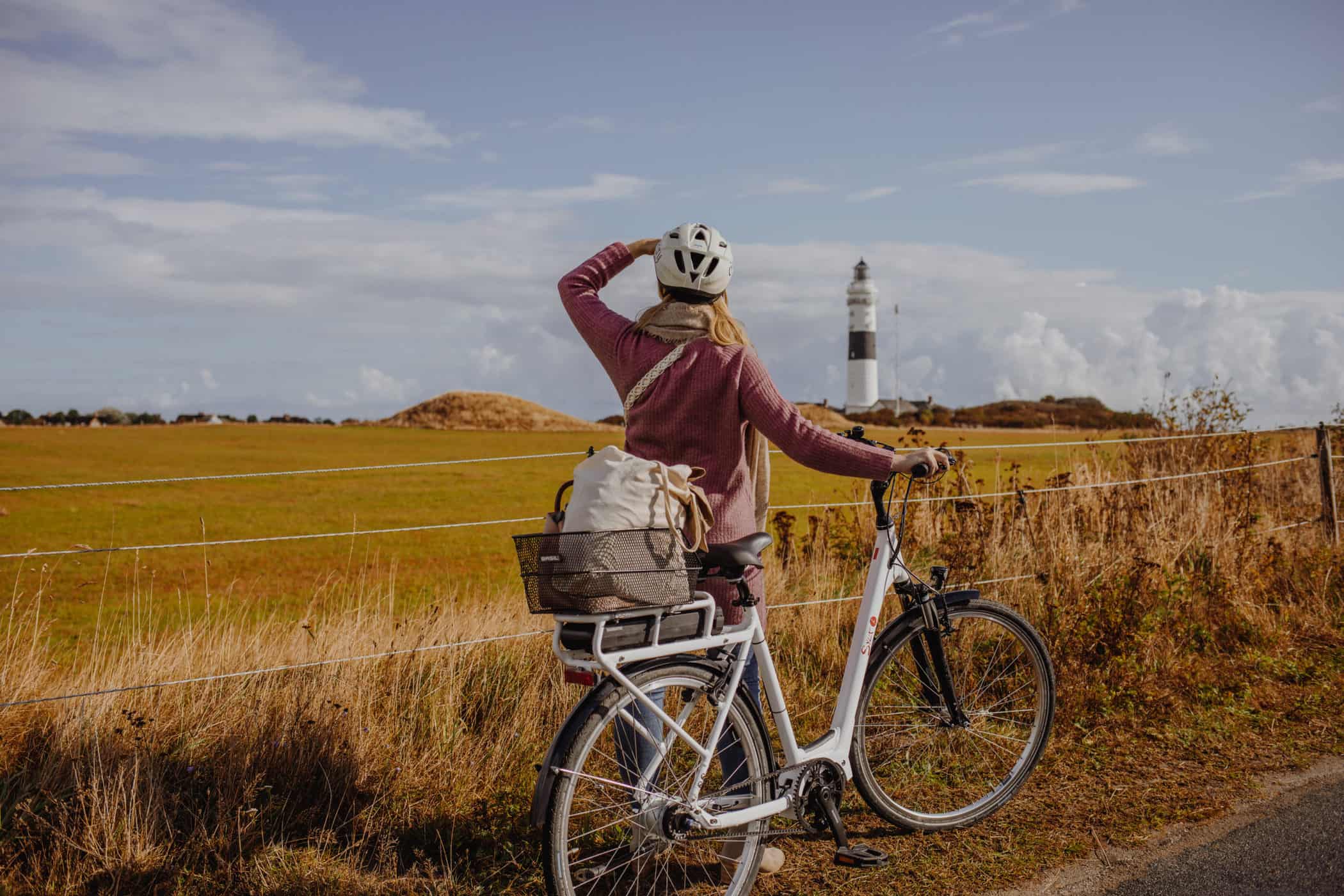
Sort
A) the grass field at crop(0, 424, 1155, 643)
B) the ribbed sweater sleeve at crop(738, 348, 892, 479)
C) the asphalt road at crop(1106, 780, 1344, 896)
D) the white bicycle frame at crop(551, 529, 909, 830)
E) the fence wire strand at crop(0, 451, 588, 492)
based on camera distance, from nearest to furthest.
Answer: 1. the white bicycle frame at crop(551, 529, 909, 830)
2. the ribbed sweater sleeve at crop(738, 348, 892, 479)
3. the asphalt road at crop(1106, 780, 1344, 896)
4. the fence wire strand at crop(0, 451, 588, 492)
5. the grass field at crop(0, 424, 1155, 643)

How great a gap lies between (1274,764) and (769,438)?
11.0 ft

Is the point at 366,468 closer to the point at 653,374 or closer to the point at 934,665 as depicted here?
the point at 653,374

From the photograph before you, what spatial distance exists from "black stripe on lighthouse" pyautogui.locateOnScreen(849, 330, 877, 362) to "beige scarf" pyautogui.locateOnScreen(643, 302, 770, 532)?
51966 mm

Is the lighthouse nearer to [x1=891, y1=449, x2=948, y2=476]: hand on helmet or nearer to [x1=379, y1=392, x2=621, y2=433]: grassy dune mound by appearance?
[x1=379, y1=392, x2=621, y2=433]: grassy dune mound

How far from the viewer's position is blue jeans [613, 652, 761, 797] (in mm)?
3177

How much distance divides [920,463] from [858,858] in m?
1.39

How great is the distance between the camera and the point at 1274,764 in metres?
4.79

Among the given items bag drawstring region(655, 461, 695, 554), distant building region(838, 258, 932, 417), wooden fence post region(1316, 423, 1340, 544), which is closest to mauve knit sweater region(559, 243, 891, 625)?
bag drawstring region(655, 461, 695, 554)

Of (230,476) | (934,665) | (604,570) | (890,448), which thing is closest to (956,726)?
(934,665)

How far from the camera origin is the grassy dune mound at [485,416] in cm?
4138

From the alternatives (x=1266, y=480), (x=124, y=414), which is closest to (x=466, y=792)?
(x=1266, y=480)

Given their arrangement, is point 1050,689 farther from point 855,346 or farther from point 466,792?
point 855,346

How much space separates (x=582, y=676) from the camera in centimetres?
300

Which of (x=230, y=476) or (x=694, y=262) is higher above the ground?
(x=694, y=262)
